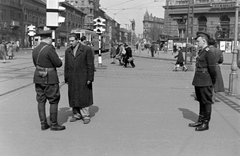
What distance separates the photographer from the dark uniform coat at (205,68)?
6.21m

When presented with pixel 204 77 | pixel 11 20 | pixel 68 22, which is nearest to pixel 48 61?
pixel 204 77

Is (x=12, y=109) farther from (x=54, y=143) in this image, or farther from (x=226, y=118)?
(x=226, y=118)

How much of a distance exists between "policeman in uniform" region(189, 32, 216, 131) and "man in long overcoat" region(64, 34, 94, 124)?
2151 millimetres

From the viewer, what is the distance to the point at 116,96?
397 inches

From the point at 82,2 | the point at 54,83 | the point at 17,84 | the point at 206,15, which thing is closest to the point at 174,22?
the point at 206,15

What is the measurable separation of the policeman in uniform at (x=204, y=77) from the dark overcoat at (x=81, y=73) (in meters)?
2.15

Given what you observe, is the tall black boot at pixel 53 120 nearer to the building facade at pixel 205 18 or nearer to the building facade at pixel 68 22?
the building facade at pixel 205 18

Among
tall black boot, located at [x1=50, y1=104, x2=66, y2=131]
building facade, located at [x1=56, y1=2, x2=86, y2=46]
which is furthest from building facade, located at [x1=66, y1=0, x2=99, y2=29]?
tall black boot, located at [x1=50, y1=104, x2=66, y2=131]

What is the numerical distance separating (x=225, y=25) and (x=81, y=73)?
68.4 meters

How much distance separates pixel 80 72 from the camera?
6707 millimetres

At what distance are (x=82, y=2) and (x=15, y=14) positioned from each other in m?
58.7

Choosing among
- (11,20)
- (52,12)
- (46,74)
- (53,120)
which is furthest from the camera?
(11,20)

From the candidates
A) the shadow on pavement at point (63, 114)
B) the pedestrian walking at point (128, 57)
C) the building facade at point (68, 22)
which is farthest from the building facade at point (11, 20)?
the shadow on pavement at point (63, 114)

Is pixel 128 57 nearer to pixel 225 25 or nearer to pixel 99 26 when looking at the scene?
pixel 99 26
